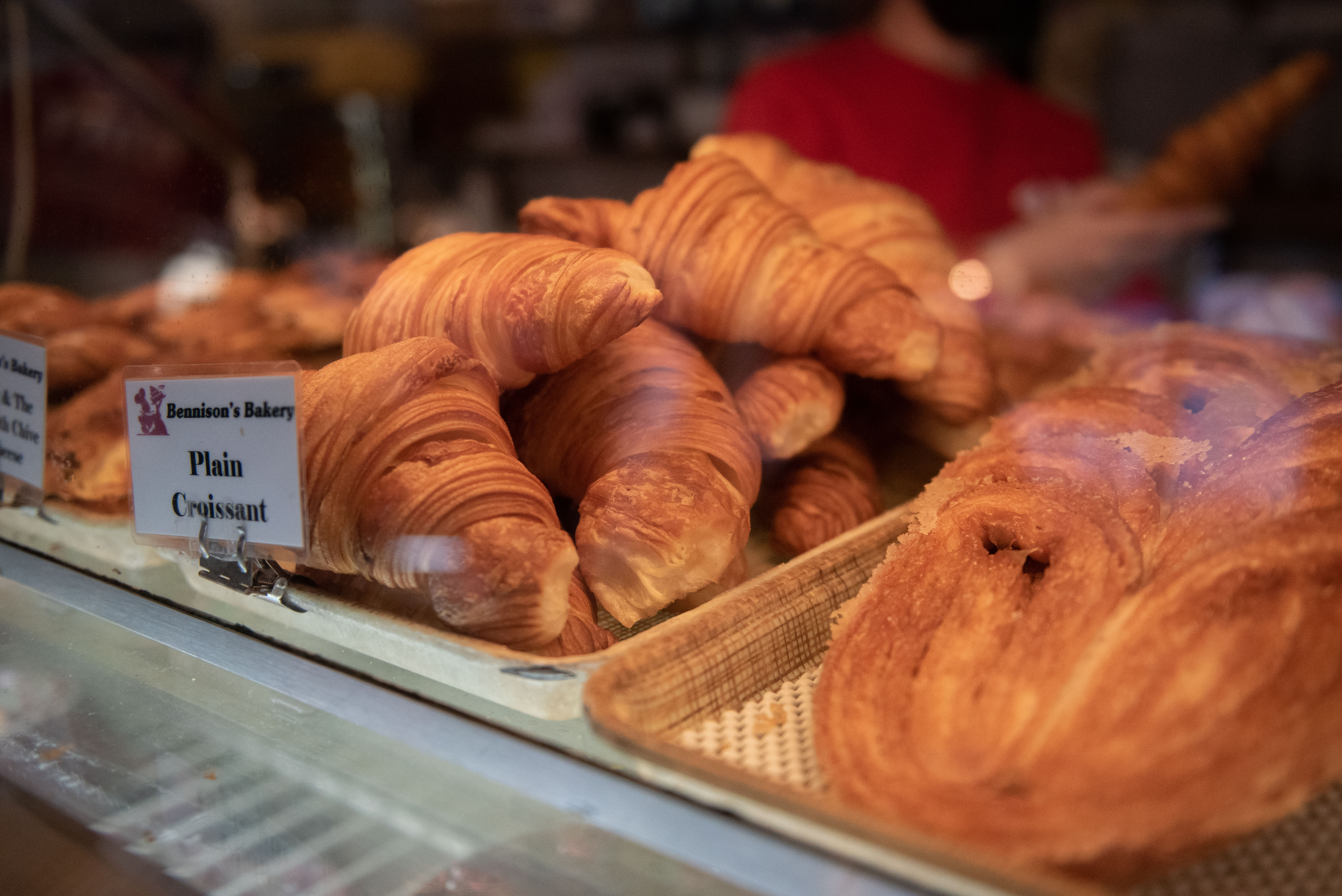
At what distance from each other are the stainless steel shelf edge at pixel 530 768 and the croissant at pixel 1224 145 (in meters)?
1.96

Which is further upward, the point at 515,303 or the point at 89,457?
the point at 515,303

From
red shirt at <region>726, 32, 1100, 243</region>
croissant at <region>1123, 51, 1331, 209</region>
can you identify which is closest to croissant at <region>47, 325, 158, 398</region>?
red shirt at <region>726, 32, 1100, 243</region>

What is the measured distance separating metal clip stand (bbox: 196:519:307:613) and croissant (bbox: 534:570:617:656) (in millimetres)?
199

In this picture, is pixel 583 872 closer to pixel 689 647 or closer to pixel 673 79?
pixel 689 647

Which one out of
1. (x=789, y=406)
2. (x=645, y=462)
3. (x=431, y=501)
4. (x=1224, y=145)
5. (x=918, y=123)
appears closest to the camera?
(x=431, y=501)

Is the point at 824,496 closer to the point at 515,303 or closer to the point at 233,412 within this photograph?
the point at 515,303

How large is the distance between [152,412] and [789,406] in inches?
20.2

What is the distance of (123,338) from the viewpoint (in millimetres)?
1107

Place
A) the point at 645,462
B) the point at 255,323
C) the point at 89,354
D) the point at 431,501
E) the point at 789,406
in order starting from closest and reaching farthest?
the point at 431,501
the point at 645,462
the point at 789,406
the point at 89,354
the point at 255,323

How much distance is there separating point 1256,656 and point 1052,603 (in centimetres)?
11

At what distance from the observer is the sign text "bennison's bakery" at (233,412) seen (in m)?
0.66

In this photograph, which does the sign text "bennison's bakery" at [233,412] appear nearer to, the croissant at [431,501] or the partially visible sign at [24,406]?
the croissant at [431,501]

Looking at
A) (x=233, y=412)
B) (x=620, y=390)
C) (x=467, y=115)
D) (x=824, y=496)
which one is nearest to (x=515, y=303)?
(x=620, y=390)

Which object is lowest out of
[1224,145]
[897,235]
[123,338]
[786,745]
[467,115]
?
[786,745]
